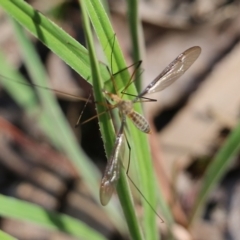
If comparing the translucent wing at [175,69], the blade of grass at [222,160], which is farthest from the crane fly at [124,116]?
the blade of grass at [222,160]

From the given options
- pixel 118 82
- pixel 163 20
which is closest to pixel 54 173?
pixel 163 20

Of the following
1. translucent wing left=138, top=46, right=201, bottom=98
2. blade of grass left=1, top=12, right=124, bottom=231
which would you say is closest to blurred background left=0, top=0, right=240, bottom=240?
blade of grass left=1, top=12, right=124, bottom=231

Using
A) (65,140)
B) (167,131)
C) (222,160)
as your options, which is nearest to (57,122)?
(65,140)

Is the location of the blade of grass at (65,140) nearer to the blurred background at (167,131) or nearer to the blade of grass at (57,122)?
the blade of grass at (57,122)

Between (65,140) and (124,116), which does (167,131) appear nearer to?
(65,140)

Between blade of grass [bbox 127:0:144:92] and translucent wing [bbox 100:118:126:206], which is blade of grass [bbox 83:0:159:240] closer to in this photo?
translucent wing [bbox 100:118:126:206]

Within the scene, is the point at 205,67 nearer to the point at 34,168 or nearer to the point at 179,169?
the point at 179,169

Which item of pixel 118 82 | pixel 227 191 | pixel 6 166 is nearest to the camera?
pixel 118 82
